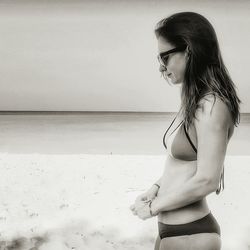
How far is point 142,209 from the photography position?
2.49 ft

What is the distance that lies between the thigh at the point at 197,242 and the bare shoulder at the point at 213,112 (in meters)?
0.22

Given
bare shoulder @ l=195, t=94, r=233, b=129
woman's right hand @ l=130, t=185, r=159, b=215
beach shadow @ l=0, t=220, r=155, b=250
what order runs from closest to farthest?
1. bare shoulder @ l=195, t=94, r=233, b=129
2. woman's right hand @ l=130, t=185, r=159, b=215
3. beach shadow @ l=0, t=220, r=155, b=250

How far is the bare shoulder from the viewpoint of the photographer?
Answer: 25.4 inches

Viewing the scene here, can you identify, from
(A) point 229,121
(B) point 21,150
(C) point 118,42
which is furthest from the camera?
(B) point 21,150

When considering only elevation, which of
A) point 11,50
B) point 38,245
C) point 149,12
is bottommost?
point 38,245

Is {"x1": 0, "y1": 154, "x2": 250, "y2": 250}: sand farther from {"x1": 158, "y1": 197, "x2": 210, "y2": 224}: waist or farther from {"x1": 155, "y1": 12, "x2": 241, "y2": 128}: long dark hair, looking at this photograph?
{"x1": 155, "y1": 12, "x2": 241, "y2": 128}: long dark hair

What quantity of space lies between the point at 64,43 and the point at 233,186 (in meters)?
1.48

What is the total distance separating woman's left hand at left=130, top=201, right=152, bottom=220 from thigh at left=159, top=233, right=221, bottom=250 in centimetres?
A: 7

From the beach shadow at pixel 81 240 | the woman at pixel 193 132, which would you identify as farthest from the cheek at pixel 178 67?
the beach shadow at pixel 81 240

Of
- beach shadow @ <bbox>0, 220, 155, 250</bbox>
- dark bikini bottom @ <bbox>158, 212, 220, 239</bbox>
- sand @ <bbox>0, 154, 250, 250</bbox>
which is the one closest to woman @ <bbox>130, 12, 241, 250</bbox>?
dark bikini bottom @ <bbox>158, 212, 220, 239</bbox>

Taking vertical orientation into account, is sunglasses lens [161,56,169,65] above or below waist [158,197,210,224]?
above

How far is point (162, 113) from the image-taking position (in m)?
2.43

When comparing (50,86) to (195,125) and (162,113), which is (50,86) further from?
(195,125)

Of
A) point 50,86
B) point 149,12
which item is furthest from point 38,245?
point 149,12
